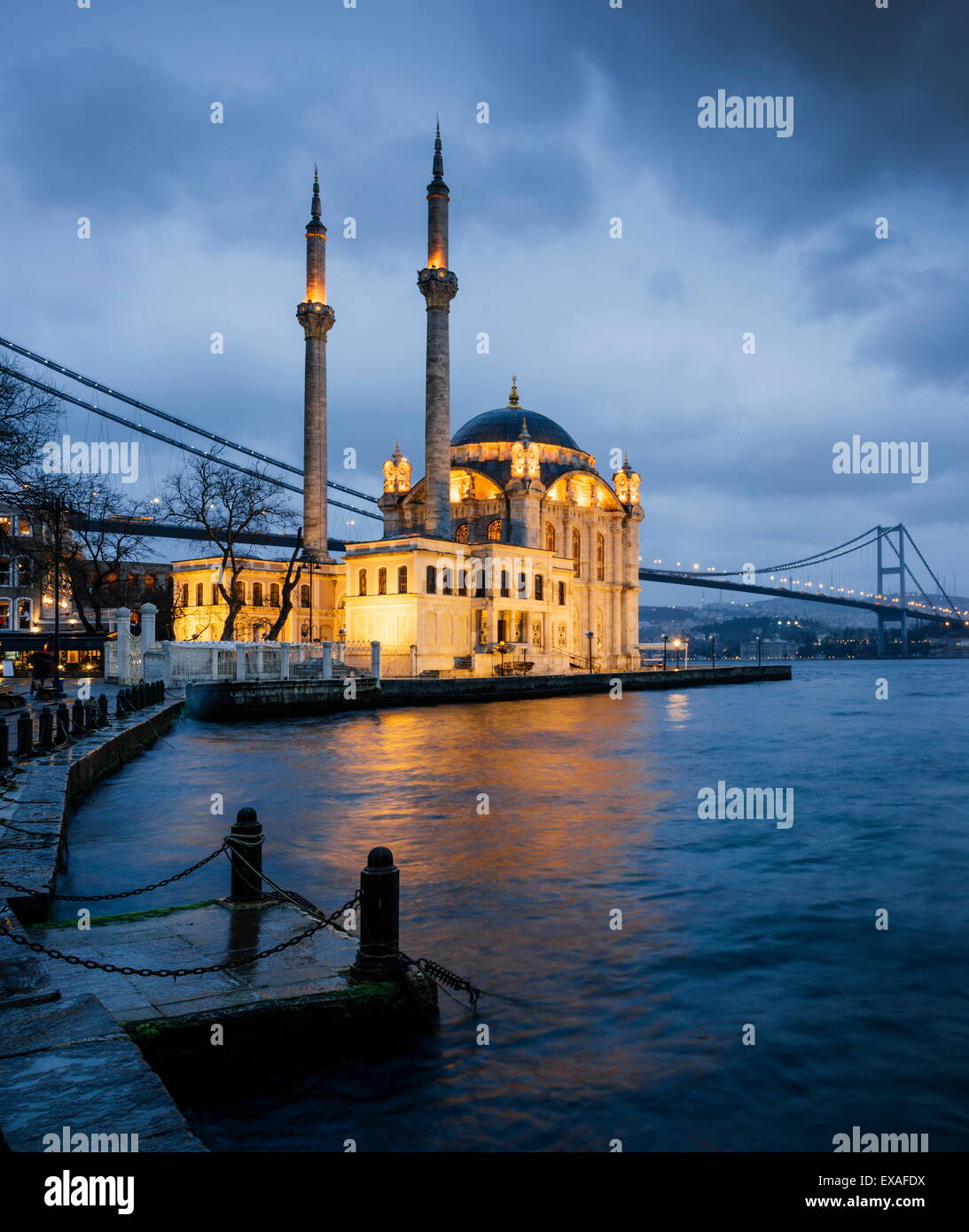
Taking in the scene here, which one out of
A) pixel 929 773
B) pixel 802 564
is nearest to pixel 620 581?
pixel 929 773

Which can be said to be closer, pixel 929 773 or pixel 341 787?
pixel 341 787

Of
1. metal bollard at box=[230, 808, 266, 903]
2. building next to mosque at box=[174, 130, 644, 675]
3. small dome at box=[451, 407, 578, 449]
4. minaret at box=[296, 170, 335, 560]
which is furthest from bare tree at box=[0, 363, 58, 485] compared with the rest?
small dome at box=[451, 407, 578, 449]

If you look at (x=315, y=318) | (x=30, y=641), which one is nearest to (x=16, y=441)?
(x=30, y=641)

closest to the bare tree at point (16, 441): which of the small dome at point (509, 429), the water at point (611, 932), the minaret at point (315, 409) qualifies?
the water at point (611, 932)

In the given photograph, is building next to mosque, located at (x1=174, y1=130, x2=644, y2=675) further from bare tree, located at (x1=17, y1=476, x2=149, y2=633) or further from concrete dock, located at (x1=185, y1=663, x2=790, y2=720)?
bare tree, located at (x1=17, y1=476, x2=149, y2=633)

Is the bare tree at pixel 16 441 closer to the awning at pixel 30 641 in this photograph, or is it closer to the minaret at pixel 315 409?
the awning at pixel 30 641
